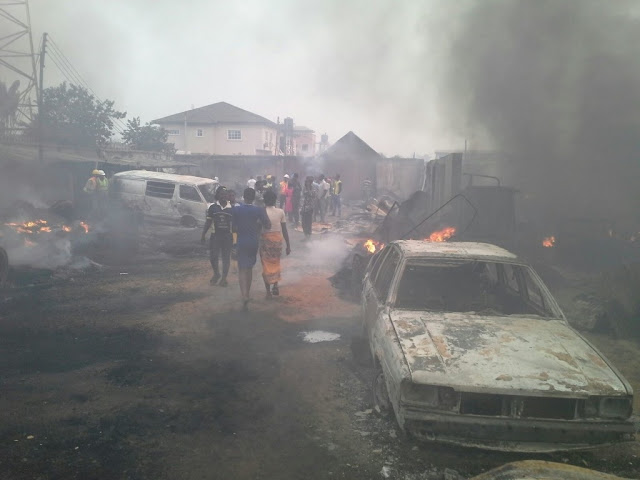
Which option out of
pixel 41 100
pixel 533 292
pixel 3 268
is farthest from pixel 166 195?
pixel 533 292

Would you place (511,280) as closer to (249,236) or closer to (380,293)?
(380,293)

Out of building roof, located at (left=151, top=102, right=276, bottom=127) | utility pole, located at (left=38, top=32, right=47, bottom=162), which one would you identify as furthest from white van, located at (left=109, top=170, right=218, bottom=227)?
building roof, located at (left=151, top=102, right=276, bottom=127)

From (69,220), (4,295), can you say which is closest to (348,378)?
(4,295)

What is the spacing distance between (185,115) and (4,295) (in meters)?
37.9

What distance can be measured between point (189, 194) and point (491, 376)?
13.7 meters

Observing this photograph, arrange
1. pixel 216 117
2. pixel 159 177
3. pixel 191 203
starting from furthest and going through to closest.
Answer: pixel 216 117, pixel 159 177, pixel 191 203

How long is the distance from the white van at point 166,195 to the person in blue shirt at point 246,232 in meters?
8.67

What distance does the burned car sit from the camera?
3.01 metres

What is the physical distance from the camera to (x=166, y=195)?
15.6 meters

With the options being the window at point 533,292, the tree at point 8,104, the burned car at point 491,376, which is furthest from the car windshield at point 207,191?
the window at point 533,292

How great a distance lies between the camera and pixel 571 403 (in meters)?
3.03

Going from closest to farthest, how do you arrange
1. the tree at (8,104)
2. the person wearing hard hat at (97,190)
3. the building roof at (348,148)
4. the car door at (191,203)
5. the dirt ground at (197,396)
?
the dirt ground at (197,396), the person wearing hard hat at (97,190), the car door at (191,203), the tree at (8,104), the building roof at (348,148)

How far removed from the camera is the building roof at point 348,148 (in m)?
27.3

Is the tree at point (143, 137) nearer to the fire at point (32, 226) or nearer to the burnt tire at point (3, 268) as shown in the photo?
the fire at point (32, 226)
